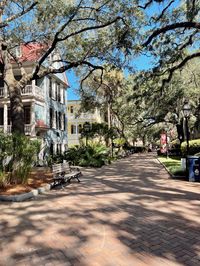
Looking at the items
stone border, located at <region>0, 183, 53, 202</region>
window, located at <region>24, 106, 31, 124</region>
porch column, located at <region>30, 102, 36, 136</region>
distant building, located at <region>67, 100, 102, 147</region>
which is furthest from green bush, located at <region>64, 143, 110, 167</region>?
distant building, located at <region>67, 100, 102, 147</region>

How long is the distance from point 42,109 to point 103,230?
68.8ft

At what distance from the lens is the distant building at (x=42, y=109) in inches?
923

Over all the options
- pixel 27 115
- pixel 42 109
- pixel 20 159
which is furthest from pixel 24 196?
pixel 42 109

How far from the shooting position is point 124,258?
4035mm

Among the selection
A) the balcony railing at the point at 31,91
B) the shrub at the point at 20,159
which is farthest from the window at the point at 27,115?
the shrub at the point at 20,159

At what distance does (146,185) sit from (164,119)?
27416mm

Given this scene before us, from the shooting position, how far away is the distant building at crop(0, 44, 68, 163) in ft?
76.9

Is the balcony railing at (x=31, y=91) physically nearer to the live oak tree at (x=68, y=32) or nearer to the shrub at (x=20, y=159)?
the live oak tree at (x=68, y=32)

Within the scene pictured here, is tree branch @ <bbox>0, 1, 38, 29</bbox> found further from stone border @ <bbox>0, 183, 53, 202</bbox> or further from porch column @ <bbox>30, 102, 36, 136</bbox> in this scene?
porch column @ <bbox>30, 102, 36, 136</bbox>

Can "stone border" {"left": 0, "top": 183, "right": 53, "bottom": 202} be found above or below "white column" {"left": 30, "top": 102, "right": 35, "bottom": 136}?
below

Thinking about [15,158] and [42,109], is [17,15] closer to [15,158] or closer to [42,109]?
[15,158]

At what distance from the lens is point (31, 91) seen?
2353 cm

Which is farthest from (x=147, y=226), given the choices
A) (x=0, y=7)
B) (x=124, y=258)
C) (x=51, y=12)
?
(x=0, y=7)

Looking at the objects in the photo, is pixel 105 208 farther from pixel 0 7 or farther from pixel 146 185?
pixel 0 7
